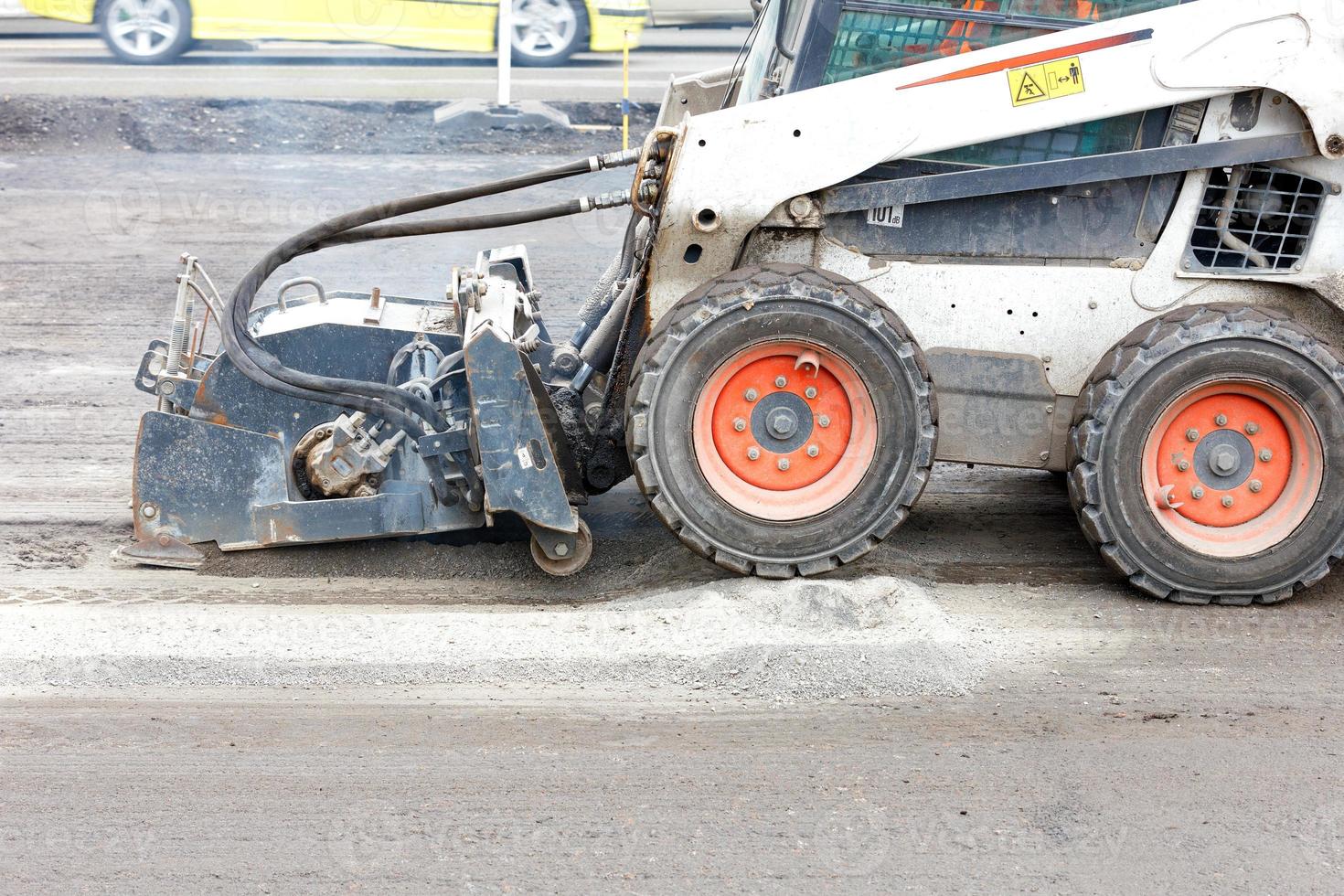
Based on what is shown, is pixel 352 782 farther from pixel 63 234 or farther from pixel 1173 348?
pixel 63 234

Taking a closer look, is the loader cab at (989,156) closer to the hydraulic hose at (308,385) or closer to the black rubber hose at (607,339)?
the black rubber hose at (607,339)

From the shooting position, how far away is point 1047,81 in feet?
15.1

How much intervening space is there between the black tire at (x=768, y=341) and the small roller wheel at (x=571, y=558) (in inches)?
14.4

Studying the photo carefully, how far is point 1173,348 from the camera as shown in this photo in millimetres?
4609

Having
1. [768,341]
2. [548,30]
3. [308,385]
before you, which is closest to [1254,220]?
[768,341]

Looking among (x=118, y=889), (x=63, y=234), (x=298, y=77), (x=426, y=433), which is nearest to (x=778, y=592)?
(x=426, y=433)

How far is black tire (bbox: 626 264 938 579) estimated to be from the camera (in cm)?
464

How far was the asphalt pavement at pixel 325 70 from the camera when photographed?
550 inches

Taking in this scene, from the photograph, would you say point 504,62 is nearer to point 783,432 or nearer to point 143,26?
point 143,26

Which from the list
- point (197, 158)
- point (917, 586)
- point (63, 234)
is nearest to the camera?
point (917, 586)

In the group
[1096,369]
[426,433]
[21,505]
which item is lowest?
[21,505]

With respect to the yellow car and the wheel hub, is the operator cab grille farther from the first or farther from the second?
the yellow car

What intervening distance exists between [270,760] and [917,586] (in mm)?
2287

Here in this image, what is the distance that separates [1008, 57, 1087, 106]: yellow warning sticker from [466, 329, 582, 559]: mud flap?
1892 millimetres
